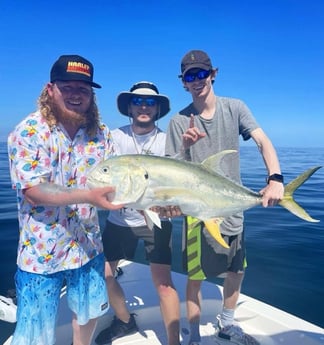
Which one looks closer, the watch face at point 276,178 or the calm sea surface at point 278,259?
the watch face at point 276,178

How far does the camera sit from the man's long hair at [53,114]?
2258 millimetres

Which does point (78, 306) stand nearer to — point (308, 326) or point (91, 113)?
point (91, 113)

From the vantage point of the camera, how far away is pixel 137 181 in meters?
2.19

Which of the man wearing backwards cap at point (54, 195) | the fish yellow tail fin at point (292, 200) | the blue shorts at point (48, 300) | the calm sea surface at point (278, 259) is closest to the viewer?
the man wearing backwards cap at point (54, 195)

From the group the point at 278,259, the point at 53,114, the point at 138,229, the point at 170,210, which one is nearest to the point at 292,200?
the point at 170,210

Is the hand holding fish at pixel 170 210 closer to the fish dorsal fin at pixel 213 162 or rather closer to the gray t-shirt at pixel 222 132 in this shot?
the fish dorsal fin at pixel 213 162

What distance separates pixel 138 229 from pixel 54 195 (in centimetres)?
144

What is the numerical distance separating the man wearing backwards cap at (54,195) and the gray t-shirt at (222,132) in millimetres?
872

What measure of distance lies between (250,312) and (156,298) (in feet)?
3.99

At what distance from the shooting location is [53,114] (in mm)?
2297

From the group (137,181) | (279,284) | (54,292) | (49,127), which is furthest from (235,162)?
(279,284)

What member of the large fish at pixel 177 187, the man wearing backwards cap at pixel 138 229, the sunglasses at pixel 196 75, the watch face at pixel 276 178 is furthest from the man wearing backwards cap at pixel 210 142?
the large fish at pixel 177 187

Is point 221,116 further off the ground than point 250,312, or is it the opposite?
point 221,116

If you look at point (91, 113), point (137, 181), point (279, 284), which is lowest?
point (279, 284)
